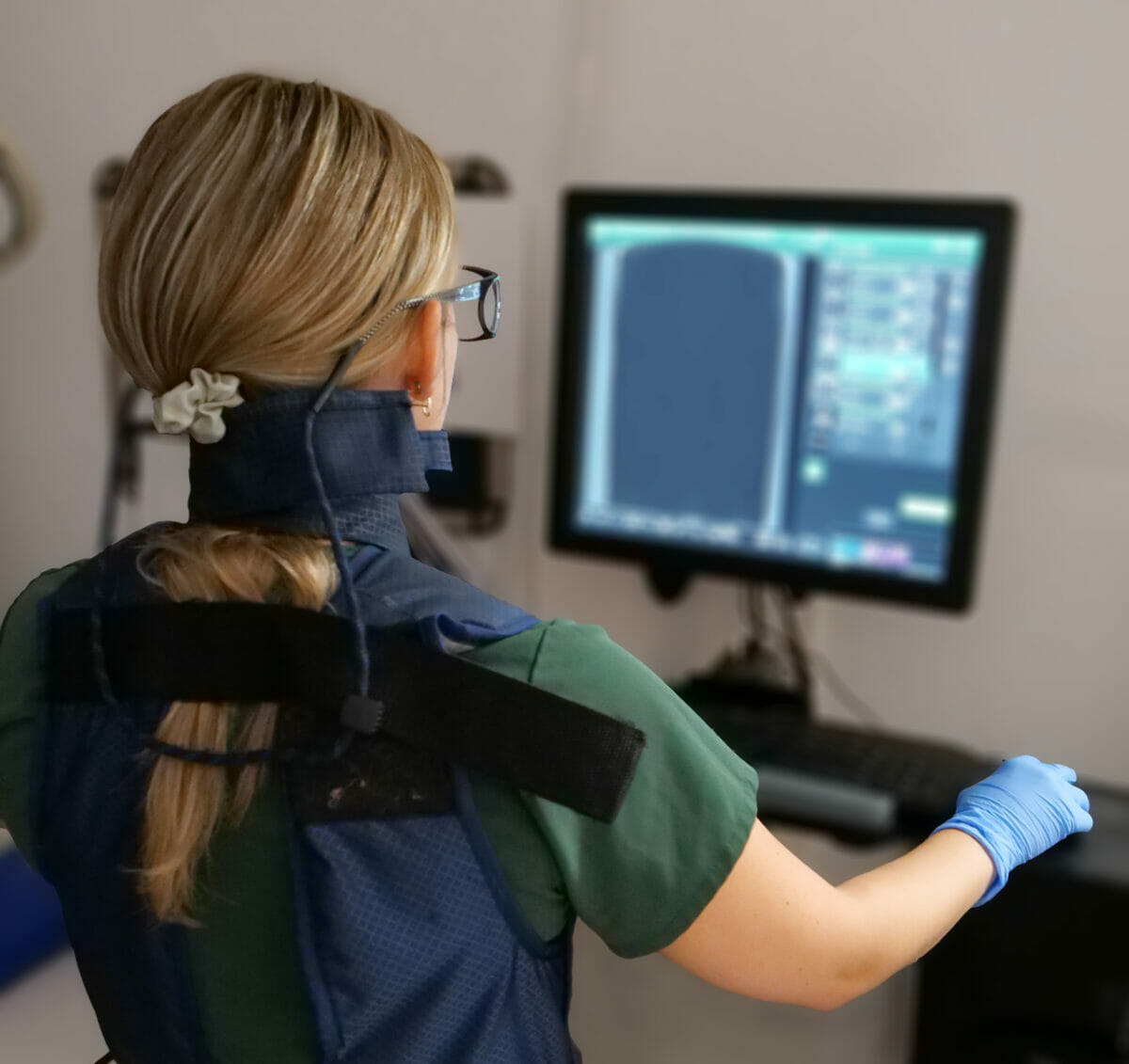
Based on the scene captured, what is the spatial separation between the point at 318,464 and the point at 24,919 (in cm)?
60

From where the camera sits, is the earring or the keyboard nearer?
the earring

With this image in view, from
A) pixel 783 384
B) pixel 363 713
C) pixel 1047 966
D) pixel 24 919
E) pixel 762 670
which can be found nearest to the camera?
pixel 363 713

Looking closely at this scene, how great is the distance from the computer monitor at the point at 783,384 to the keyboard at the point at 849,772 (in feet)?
0.50

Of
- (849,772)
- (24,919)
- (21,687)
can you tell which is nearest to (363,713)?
(21,687)

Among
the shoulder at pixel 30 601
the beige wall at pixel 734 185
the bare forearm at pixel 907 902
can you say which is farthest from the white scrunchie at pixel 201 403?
the beige wall at pixel 734 185

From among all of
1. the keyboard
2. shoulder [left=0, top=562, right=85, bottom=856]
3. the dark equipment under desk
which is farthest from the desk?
shoulder [left=0, top=562, right=85, bottom=856]

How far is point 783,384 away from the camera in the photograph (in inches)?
54.1

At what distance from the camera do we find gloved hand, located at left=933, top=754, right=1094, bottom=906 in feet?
2.39

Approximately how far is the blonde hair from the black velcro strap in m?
0.01

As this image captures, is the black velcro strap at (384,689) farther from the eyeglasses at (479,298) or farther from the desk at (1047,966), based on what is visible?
the desk at (1047,966)

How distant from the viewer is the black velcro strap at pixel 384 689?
606 mm

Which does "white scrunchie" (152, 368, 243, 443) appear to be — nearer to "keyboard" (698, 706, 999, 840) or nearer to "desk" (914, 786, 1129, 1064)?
"keyboard" (698, 706, 999, 840)

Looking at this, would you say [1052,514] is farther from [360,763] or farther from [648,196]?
[360,763]

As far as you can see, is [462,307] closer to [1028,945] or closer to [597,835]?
[597,835]
